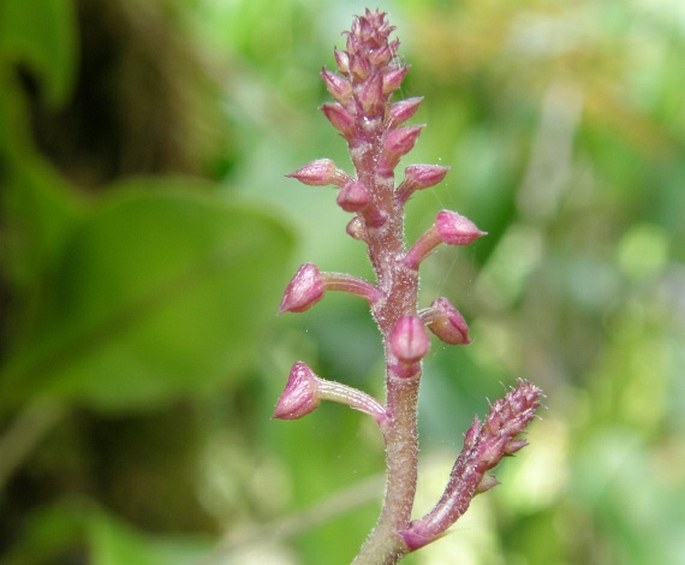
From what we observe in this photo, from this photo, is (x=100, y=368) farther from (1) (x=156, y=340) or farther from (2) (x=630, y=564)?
(2) (x=630, y=564)

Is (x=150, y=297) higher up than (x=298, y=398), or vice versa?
(x=150, y=297)

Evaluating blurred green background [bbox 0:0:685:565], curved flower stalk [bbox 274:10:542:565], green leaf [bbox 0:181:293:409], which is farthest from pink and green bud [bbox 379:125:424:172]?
green leaf [bbox 0:181:293:409]

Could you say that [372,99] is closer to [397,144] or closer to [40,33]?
[397,144]

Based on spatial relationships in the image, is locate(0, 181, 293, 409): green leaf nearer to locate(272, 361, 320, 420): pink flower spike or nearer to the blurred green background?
the blurred green background

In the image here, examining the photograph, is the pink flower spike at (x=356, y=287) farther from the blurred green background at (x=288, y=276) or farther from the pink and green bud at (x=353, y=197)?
the blurred green background at (x=288, y=276)

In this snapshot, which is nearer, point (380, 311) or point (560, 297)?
point (380, 311)

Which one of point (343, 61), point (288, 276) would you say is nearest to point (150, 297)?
point (288, 276)

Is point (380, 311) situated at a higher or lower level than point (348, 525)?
lower

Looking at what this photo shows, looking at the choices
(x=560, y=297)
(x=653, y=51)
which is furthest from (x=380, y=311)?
(x=653, y=51)
